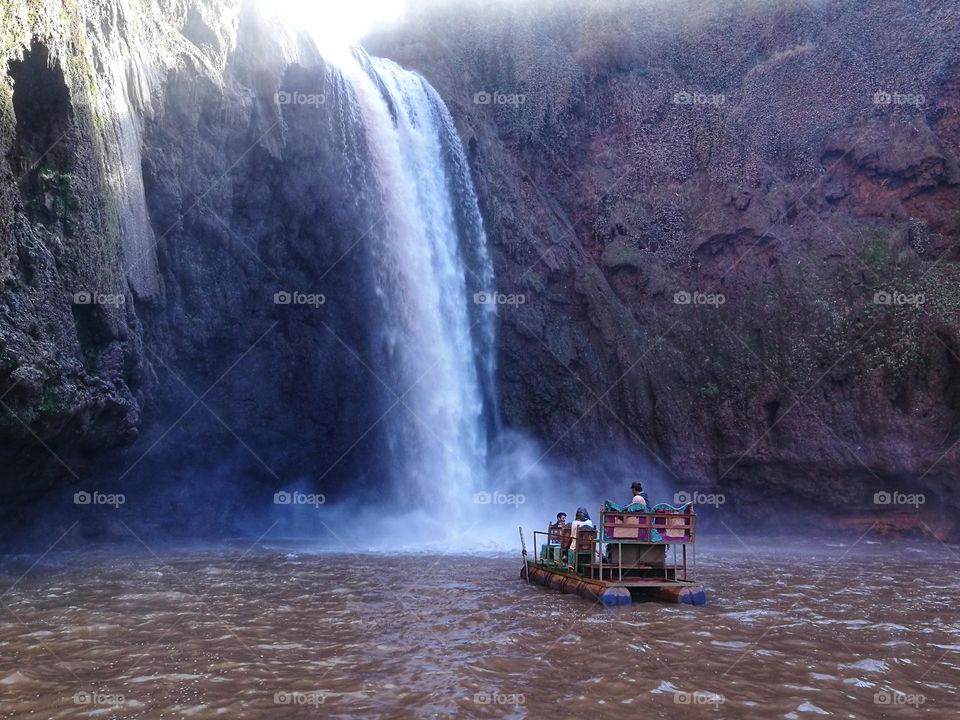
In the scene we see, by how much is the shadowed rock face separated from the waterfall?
1105 mm

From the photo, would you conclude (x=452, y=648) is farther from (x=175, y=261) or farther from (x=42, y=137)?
(x=175, y=261)

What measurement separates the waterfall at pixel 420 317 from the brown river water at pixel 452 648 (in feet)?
36.0

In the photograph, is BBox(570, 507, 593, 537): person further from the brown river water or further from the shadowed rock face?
the shadowed rock face

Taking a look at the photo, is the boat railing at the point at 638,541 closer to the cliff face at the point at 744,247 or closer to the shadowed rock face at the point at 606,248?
the shadowed rock face at the point at 606,248

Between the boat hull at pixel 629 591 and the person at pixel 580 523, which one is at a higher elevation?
the person at pixel 580 523

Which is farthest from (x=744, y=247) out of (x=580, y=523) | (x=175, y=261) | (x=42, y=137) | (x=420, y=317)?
(x=42, y=137)

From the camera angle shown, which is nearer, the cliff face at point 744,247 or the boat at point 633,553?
the boat at point 633,553

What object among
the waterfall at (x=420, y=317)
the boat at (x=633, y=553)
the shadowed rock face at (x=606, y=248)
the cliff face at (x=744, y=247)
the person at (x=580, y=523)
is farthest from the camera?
the cliff face at (x=744, y=247)

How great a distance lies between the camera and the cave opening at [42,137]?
13.5 metres

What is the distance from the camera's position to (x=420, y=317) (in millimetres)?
26938

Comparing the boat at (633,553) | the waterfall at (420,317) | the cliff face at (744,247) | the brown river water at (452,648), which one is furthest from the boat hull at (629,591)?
the cliff face at (744,247)

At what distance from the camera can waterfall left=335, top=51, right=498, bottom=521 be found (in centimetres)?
2650

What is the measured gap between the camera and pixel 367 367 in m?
27.2

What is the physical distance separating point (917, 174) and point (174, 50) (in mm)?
25078
